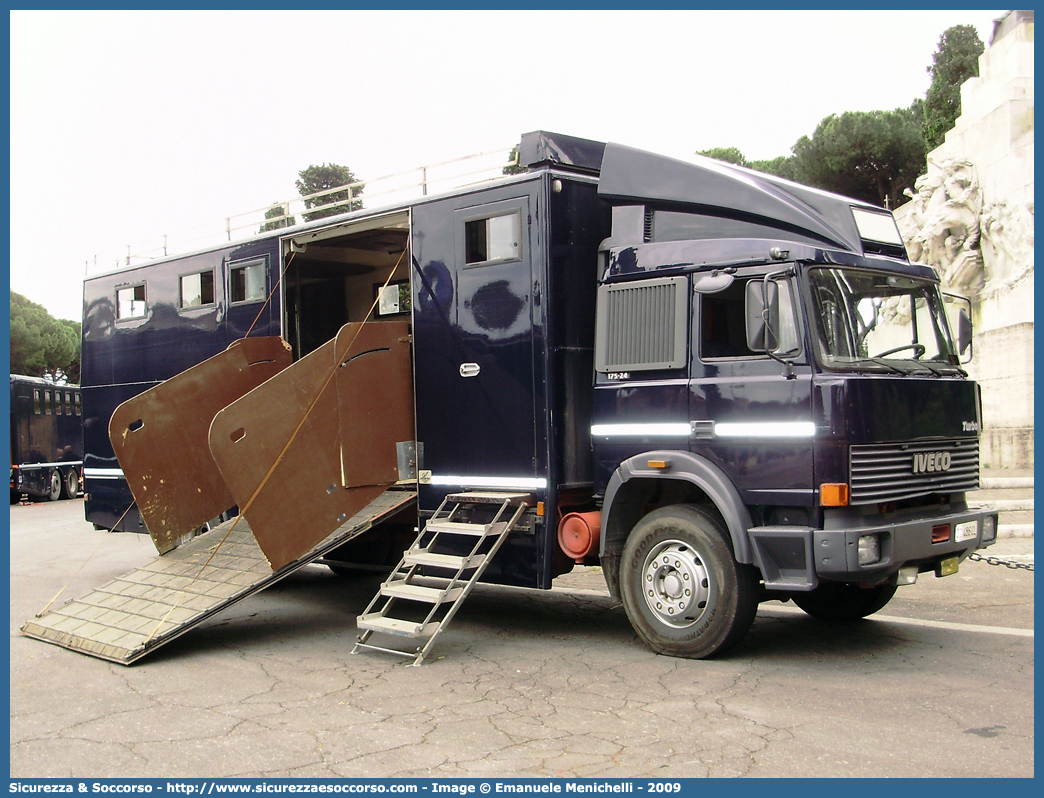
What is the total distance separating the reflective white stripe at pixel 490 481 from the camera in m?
7.37

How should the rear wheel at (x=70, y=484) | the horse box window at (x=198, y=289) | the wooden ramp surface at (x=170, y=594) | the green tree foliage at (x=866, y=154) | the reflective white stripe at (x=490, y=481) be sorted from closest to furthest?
the wooden ramp surface at (x=170, y=594) → the reflective white stripe at (x=490, y=481) → the horse box window at (x=198, y=289) → the rear wheel at (x=70, y=484) → the green tree foliage at (x=866, y=154)

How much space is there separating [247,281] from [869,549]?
23.0 feet

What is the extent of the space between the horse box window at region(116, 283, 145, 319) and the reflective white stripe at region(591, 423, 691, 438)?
6741 millimetres

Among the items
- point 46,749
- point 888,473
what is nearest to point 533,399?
point 888,473

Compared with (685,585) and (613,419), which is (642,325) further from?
(685,585)

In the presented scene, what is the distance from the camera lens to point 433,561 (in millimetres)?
7434

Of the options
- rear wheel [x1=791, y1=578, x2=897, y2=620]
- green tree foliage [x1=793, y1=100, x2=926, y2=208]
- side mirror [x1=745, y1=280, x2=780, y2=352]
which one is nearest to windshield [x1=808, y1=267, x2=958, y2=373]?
side mirror [x1=745, y1=280, x2=780, y2=352]

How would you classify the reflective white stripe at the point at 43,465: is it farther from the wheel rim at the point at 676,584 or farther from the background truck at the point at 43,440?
the wheel rim at the point at 676,584

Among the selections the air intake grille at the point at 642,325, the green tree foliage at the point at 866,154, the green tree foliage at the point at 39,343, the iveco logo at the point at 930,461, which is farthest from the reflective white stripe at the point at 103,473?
the green tree foliage at the point at 866,154

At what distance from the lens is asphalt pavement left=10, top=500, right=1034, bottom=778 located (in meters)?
4.63

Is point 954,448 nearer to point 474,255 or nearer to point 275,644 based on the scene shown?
point 474,255

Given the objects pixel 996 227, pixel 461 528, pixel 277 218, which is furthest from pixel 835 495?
pixel 996 227

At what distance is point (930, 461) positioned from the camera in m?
6.52

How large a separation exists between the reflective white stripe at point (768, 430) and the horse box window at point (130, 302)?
784 centimetres
